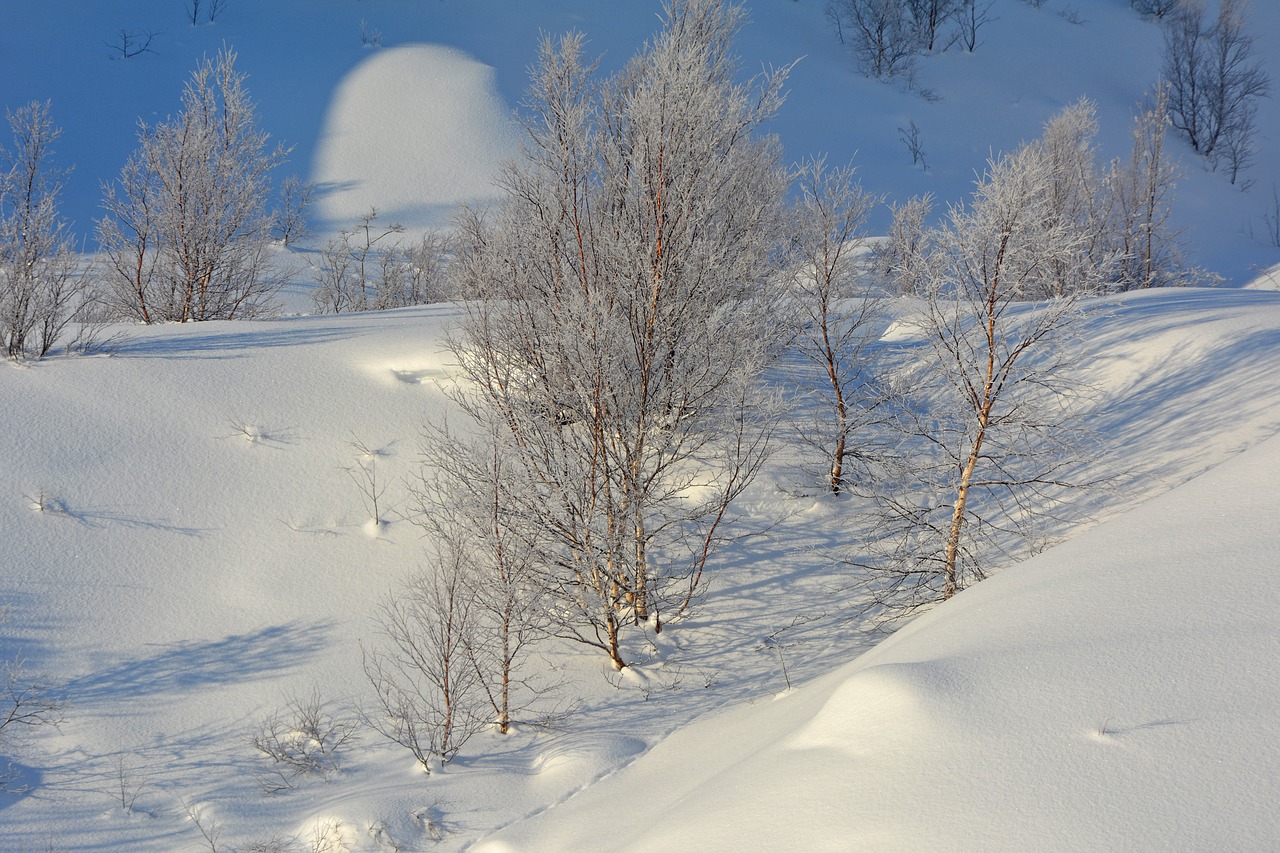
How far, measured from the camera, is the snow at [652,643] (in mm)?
3750

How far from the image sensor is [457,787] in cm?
655

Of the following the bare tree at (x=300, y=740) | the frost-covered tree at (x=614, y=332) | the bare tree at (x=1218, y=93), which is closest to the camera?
the bare tree at (x=300, y=740)

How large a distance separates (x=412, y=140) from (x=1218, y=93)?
1252 inches

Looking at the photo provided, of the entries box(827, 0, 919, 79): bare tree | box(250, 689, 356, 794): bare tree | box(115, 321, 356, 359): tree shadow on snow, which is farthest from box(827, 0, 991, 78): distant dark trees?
box(250, 689, 356, 794): bare tree

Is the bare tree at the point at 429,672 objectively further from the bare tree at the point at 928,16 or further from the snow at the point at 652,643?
the bare tree at the point at 928,16

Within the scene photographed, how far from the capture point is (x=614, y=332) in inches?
322

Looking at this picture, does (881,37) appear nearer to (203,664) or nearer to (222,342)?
(222,342)

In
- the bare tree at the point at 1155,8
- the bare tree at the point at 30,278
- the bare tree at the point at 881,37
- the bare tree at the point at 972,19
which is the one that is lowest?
the bare tree at the point at 30,278

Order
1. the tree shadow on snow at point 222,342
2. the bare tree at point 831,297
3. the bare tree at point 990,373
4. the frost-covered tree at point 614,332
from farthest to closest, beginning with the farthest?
the tree shadow on snow at point 222,342 → the bare tree at point 831,297 → the frost-covered tree at point 614,332 → the bare tree at point 990,373

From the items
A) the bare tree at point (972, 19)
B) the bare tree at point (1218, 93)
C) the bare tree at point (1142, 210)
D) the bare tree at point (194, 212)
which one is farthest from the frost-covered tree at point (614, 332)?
the bare tree at point (972, 19)

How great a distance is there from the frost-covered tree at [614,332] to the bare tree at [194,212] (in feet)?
23.7

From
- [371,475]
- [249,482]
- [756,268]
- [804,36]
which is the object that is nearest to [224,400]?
[249,482]

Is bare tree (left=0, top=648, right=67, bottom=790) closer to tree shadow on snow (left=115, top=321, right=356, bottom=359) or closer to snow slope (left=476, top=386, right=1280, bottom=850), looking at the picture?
snow slope (left=476, top=386, right=1280, bottom=850)

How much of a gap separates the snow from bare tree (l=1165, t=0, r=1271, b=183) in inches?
1084
